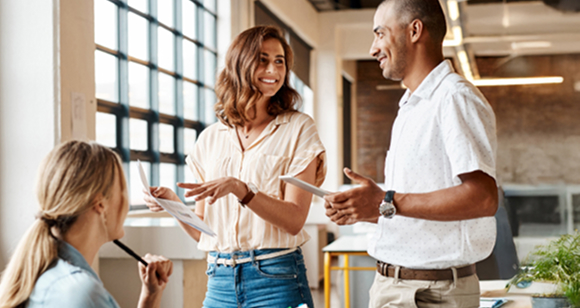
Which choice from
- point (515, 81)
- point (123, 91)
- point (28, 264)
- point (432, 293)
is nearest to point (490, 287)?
point (432, 293)

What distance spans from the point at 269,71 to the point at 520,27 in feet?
24.4

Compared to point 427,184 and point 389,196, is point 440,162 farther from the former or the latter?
point 389,196

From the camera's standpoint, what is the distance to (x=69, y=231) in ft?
3.94

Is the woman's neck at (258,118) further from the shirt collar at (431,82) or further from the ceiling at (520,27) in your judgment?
the ceiling at (520,27)

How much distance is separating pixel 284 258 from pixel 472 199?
55 centimetres

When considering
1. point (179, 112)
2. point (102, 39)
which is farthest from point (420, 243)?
point (179, 112)

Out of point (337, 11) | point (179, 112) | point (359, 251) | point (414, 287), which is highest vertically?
point (337, 11)

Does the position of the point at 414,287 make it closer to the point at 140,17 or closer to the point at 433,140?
the point at 433,140

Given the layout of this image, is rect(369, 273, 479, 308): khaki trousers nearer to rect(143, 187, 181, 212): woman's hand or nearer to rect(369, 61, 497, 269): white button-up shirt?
rect(369, 61, 497, 269): white button-up shirt

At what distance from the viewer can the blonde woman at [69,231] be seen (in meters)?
1.11

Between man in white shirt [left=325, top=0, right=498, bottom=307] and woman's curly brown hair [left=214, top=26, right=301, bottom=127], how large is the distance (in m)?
0.35

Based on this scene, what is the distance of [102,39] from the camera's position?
3.98 metres

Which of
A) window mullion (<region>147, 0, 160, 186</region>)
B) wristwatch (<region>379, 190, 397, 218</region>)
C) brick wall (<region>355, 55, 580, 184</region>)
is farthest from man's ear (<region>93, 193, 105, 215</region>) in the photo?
brick wall (<region>355, 55, 580, 184</region>)

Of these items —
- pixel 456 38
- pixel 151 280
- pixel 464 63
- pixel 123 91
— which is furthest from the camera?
pixel 464 63
